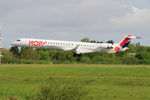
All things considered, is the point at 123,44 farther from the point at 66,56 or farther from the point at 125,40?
the point at 66,56

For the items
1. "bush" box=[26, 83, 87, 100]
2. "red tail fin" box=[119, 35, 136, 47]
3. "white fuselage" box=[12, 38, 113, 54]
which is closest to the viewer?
"bush" box=[26, 83, 87, 100]

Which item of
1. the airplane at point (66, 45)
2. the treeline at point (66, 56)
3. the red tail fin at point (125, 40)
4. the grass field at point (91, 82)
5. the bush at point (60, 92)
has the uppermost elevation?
the red tail fin at point (125, 40)

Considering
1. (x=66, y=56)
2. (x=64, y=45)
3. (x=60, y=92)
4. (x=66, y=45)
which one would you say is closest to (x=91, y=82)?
(x=60, y=92)

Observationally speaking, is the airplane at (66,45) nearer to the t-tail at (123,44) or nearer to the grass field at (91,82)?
the t-tail at (123,44)

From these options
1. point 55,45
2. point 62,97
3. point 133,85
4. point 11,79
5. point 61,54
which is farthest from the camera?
point 61,54

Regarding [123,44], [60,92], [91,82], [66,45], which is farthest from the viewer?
[123,44]

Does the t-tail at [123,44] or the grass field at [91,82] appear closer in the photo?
the grass field at [91,82]

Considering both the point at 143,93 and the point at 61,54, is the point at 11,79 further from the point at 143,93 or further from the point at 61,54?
the point at 61,54

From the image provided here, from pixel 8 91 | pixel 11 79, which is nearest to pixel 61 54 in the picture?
pixel 11 79

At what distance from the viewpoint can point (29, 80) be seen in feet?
151

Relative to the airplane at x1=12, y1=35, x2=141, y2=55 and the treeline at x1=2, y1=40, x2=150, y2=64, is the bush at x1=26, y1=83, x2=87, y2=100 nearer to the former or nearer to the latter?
the airplane at x1=12, y1=35, x2=141, y2=55

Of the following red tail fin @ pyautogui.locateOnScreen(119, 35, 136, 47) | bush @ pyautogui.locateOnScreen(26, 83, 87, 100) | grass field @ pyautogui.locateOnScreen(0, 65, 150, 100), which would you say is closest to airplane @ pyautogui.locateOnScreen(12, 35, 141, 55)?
red tail fin @ pyautogui.locateOnScreen(119, 35, 136, 47)

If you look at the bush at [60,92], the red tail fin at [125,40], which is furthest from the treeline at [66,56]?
the bush at [60,92]

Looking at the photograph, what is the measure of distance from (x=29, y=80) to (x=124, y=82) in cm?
934
